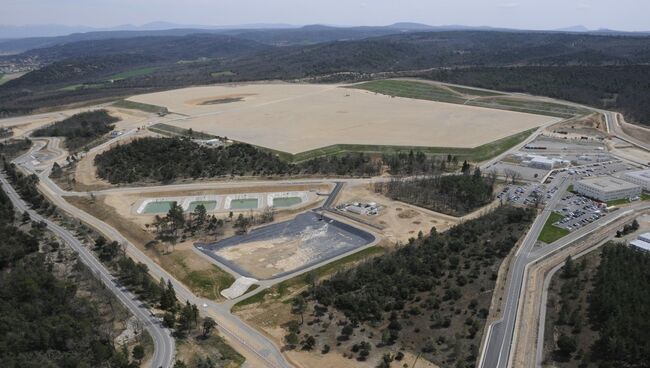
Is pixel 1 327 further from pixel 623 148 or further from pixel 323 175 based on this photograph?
pixel 623 148

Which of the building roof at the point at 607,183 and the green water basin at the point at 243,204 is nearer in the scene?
the building roof at the point at 607,183

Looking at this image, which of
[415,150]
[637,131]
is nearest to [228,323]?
[415,150]

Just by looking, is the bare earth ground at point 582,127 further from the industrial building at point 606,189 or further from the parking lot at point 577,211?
the parking lot at point 577,211

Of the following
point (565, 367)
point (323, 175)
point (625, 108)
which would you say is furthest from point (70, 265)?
point (625, 108)

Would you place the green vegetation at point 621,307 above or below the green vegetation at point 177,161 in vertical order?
below

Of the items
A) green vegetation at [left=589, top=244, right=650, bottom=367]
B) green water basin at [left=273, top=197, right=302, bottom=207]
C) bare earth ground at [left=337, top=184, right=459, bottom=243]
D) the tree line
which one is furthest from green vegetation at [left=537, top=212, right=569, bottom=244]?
A: green water basin at [left=273, top=197, right=302, bottom=207]

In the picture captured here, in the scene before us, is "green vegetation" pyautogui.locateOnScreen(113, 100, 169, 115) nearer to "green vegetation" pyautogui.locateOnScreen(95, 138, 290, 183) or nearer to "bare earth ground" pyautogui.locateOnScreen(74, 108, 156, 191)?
"bare earth ground" pyautogui.locateOnScreen(74, 108, 156, 191)

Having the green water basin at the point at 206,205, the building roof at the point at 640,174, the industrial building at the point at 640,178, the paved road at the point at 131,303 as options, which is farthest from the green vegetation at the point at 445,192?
the paved road at the point at 131,303
